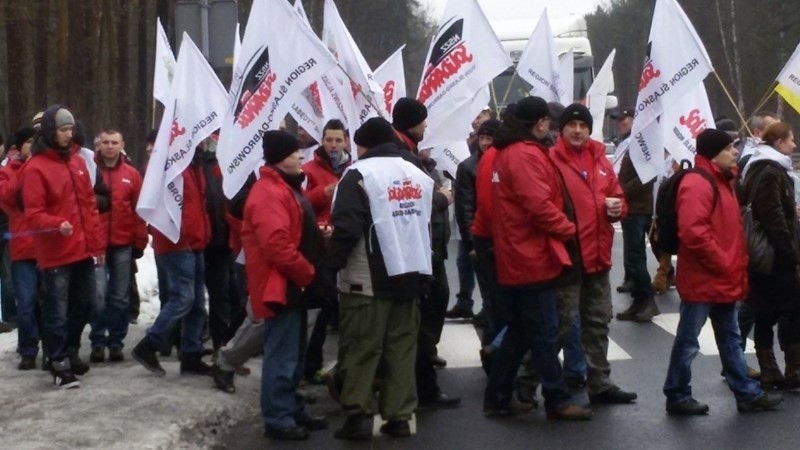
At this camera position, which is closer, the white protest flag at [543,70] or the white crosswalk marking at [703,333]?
the white crosswalk marking at [703,333]

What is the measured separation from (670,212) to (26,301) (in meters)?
4.88

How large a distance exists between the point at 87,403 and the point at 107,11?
25783 millimetres

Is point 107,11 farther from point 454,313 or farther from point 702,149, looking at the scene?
point 702,149

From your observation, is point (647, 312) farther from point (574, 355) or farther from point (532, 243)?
point (532, 243)

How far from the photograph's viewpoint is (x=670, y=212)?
9859 millimetres

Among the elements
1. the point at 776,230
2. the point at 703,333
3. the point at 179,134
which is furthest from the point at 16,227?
the point at 703,333

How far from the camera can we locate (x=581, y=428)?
9.67 meters

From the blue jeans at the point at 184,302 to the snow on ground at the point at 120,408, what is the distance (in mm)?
294

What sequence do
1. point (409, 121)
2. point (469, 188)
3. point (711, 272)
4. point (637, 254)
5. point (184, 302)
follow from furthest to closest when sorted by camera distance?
point (637, 254) → point (469, 188) → point (184, 302) → point (409, 121) → point (711, 272)

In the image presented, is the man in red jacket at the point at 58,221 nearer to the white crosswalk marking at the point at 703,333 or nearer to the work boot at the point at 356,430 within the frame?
the work boot at the point at 356,430

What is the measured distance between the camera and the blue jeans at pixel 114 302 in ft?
39.4

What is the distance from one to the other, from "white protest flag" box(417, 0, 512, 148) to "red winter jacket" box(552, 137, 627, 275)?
4.64 ft

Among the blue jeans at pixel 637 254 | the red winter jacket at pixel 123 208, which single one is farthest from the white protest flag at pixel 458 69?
the blue jeans at pixel 637 254

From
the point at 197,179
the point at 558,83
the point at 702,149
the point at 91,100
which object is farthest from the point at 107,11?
the point at 702,149
